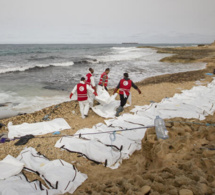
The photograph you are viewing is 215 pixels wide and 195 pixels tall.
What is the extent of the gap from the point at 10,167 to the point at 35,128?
78.0 inches

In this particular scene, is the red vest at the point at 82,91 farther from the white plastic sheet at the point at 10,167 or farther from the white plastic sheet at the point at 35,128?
the white plastic sheet at the point at 10,167

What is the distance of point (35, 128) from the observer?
5.07m

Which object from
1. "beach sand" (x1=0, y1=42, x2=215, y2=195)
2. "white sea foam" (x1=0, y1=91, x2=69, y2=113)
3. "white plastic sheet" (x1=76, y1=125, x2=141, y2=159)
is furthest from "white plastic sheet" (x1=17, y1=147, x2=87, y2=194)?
"white sea foam" (x1=0, y1=91, x2=69, y2=113)

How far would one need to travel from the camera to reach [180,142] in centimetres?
293

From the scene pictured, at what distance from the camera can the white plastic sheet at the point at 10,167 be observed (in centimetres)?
296

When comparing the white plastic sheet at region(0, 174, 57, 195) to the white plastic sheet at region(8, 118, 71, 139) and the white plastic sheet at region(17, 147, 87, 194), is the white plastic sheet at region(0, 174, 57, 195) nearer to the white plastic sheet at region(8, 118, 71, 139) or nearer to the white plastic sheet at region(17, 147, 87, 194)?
the white plastic sheet at region(17, 147, 87, 194)

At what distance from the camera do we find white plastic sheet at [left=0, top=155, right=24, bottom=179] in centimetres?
296

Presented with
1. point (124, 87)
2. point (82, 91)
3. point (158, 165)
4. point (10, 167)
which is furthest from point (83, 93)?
point (158, 165)

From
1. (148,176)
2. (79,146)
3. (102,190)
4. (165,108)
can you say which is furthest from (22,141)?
(165,108)

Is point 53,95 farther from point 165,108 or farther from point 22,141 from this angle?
point 165,108

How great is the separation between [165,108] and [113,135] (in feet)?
9.02

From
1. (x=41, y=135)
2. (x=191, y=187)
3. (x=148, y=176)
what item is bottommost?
(x=41, y=135)

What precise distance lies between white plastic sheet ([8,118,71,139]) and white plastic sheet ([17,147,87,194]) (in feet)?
4.50

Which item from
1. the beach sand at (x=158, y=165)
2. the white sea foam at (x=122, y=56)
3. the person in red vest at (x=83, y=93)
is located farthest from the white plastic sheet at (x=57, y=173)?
the white sea foam at (x=122, y=56)
